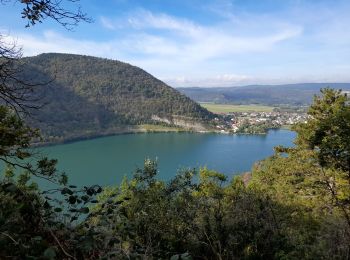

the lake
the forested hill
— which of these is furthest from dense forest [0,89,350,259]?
the forested hill

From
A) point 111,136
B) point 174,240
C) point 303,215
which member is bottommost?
point 111,136

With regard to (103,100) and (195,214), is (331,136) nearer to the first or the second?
(195,214)

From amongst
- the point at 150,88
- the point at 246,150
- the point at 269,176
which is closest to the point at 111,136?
the point at 246,150

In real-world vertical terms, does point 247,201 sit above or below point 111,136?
above

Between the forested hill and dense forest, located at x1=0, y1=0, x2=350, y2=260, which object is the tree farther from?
the forested hill

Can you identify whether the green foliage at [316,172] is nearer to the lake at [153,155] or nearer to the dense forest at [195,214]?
the dense forest at [195,214]

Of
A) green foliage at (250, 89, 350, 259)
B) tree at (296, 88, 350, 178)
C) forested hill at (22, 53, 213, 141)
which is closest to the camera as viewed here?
green foliage at (250, 89, 350, 259)

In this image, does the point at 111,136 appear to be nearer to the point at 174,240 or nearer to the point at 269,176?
the point at 269,176
